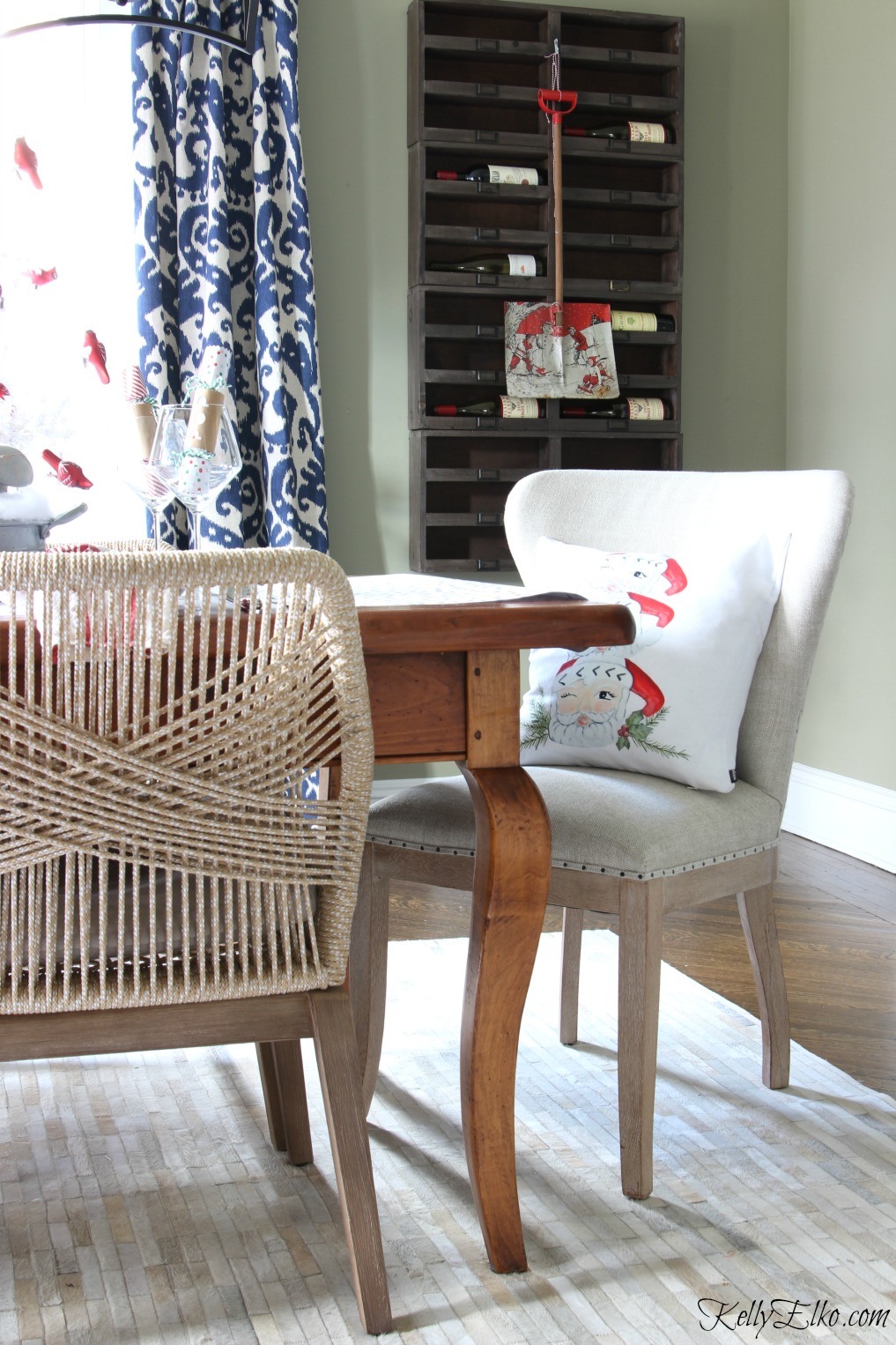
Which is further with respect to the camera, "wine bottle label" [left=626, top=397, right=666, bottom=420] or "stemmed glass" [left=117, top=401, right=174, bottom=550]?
"wine bottle label" [left=626, top=397, right=666, bottom=420]

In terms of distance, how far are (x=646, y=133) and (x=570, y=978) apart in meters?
2.57

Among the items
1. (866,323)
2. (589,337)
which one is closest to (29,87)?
(589,337)

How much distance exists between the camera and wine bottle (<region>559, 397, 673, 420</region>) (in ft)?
12.2

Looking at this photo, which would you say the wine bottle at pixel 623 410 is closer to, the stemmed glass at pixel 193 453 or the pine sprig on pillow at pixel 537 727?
the pine sprig on pillow at pixel 537 727

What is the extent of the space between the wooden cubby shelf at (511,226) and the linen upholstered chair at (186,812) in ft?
7.91

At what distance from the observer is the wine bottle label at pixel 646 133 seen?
3672 mm

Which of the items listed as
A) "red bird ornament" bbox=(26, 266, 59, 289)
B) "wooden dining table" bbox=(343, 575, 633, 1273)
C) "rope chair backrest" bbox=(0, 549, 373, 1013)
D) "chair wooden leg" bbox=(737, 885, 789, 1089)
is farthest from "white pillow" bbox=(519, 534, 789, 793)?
"red bird ornament" bbox=(26, 266, 59, 289)

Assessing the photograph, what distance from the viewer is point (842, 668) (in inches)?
140

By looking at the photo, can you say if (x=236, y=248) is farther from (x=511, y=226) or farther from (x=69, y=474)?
(x=69, y=474)

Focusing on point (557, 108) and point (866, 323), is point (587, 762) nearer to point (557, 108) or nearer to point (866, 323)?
point (866, 323)

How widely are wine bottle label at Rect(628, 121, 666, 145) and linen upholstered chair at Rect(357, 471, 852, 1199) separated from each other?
6.33ft

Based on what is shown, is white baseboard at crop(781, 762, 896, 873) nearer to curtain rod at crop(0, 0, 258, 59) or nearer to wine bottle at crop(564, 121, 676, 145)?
wine bottle at crop(564, 121, 676, 145)

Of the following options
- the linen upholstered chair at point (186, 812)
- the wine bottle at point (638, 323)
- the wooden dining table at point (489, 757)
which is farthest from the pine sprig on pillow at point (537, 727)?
the wine bottle at point (638, 323)

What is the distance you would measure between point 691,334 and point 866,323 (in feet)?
2.02
